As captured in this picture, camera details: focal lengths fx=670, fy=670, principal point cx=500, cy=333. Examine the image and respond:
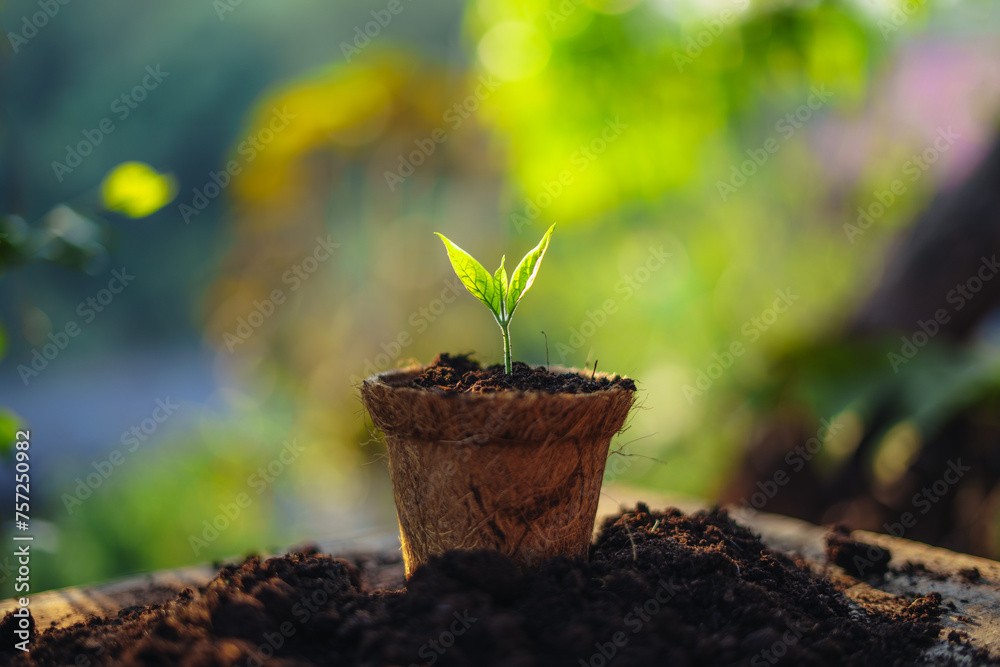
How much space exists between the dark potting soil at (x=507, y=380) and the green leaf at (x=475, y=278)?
12cm

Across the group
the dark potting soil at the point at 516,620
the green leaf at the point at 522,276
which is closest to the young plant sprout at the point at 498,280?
the green leaf at the point at 522,276

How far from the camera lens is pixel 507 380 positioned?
1121mm

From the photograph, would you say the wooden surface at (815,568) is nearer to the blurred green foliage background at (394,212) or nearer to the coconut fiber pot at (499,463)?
the blurred green foliage background at (394,212)

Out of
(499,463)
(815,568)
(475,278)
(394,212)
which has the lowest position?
(815,568)

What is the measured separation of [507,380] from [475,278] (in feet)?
0.58

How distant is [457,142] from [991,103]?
3.47 m

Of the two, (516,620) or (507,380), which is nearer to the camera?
(516,620)

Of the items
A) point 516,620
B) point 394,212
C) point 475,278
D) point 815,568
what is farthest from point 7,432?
point 394,212

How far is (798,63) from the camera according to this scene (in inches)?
82.2

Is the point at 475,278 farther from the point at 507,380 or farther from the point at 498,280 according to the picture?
the point at 507,380

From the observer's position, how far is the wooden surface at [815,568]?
3.89 ft

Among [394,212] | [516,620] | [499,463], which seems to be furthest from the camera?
[394,212]

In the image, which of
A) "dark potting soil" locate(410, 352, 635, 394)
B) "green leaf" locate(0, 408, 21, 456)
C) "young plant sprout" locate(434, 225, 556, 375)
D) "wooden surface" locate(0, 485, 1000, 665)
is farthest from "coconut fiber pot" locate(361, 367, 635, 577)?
"green leaf" locate(0, 408, 21, 456)

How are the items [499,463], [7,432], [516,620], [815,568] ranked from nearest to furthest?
[516,620] < [499,463] < [7,432] < [815,568]
